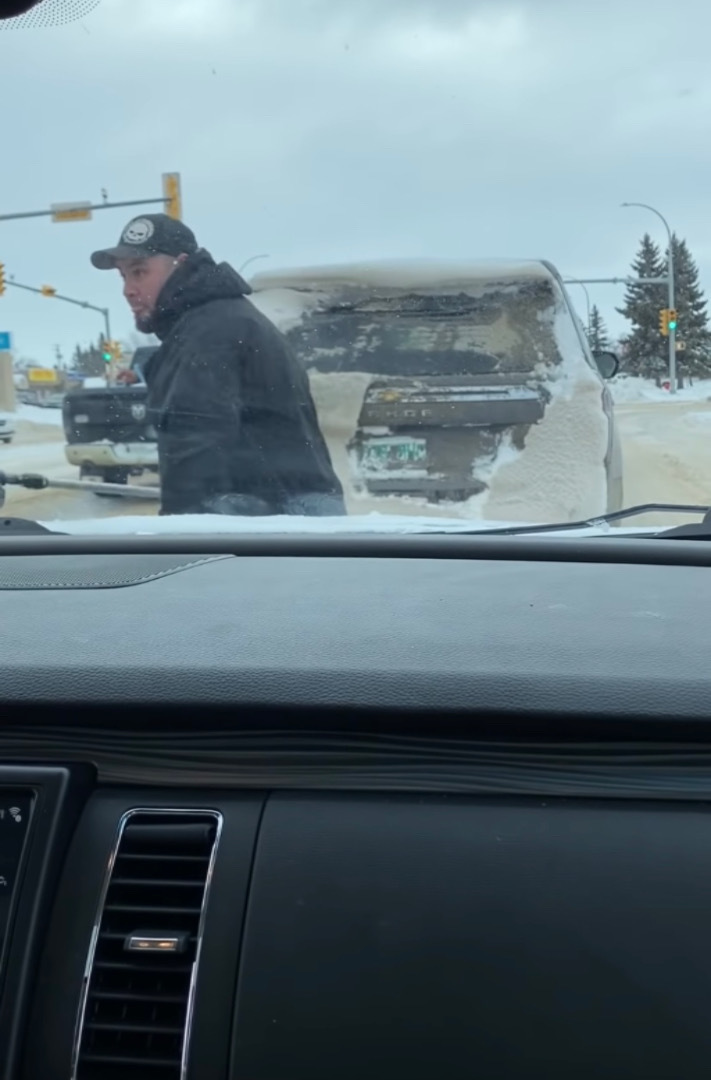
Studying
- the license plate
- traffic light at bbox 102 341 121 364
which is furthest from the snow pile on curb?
the license plate

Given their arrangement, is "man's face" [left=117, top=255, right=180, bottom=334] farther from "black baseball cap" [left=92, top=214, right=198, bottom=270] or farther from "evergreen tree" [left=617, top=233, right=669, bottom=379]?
"evergreen tree" [left=617, top=233, right=669, bottom=379]

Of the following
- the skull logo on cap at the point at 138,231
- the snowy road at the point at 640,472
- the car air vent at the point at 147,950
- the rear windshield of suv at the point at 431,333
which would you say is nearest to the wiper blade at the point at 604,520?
the snowy road at the point at 640,472

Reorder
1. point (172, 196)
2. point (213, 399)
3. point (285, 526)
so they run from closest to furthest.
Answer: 1. point (285, 526)
2. point (172, 196)
3. point (213, 399)

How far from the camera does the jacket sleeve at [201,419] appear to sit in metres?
4.07

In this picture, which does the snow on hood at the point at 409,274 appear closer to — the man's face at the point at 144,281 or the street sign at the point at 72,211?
the man's face at the point at 144,281

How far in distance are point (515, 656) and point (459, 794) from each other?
34 centimetres

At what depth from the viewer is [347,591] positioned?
110 inches

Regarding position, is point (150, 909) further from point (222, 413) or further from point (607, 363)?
point (607, 363)

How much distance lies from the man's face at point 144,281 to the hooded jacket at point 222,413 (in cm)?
3

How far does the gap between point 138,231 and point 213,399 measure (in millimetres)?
587

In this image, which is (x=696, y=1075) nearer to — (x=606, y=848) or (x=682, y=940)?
(x=682, y=940)

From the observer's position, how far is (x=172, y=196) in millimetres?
3842

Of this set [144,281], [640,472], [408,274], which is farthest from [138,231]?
[640,472]

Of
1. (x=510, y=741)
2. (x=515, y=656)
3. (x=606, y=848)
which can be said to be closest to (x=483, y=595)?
(x=515, y=656)
